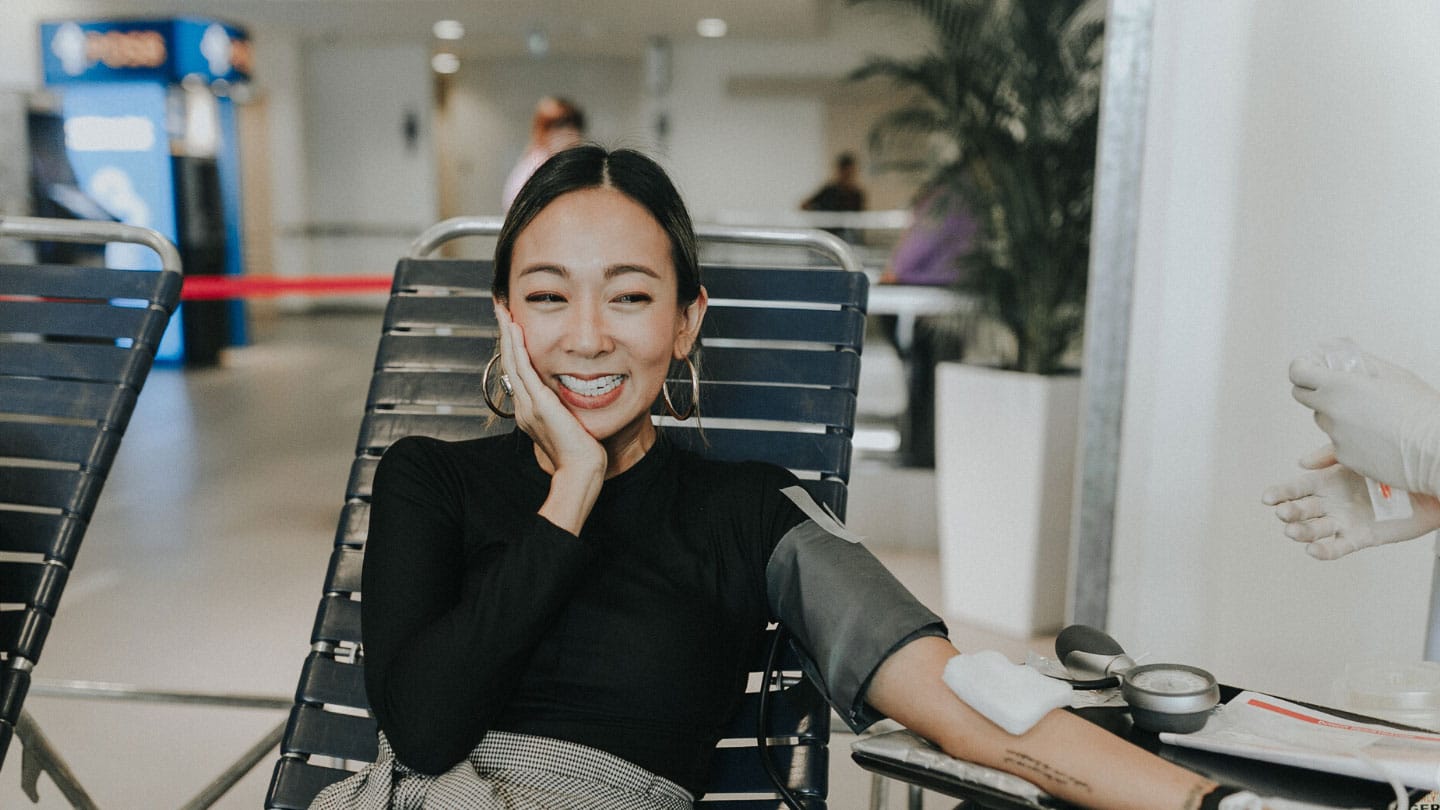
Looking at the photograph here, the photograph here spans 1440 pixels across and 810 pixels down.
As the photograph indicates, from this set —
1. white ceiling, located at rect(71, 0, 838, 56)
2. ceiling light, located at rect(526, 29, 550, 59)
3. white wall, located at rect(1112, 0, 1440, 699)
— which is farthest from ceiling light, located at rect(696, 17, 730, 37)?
white wall, located at rect(1112, 0, 1440, 699)

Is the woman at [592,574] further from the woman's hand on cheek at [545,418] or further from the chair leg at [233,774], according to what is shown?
the chair leg at [233,774]

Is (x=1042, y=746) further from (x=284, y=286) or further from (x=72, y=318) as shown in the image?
(x=284, y=286)

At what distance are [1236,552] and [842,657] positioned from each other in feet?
4.21

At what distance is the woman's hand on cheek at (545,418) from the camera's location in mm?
1146

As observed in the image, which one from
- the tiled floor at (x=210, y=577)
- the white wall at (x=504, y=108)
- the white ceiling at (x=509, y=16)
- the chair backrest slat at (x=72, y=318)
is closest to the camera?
the chair backrest slat at (x=72, y=318)

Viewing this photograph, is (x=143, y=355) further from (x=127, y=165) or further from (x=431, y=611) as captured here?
(x=127, y=165)

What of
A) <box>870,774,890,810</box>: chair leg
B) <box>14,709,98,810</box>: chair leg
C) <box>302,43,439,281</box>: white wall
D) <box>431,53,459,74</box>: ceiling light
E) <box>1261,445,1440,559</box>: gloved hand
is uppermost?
<box>431,53,459,74</box>: ceiling light

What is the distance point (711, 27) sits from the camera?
10250 mm

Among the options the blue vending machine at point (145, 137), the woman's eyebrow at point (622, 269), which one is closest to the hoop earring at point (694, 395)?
the woman's eyebrow at point (622, 269)

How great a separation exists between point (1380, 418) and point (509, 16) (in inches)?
383

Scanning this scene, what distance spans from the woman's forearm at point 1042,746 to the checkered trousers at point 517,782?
0.86 ft

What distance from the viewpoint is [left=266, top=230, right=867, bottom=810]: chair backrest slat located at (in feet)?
4.63

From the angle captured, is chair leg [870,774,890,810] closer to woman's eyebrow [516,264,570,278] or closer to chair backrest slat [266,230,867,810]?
chair backrest slat [266,230,867,810]

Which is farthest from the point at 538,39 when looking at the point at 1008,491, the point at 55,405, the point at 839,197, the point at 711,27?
the point at 55,405
